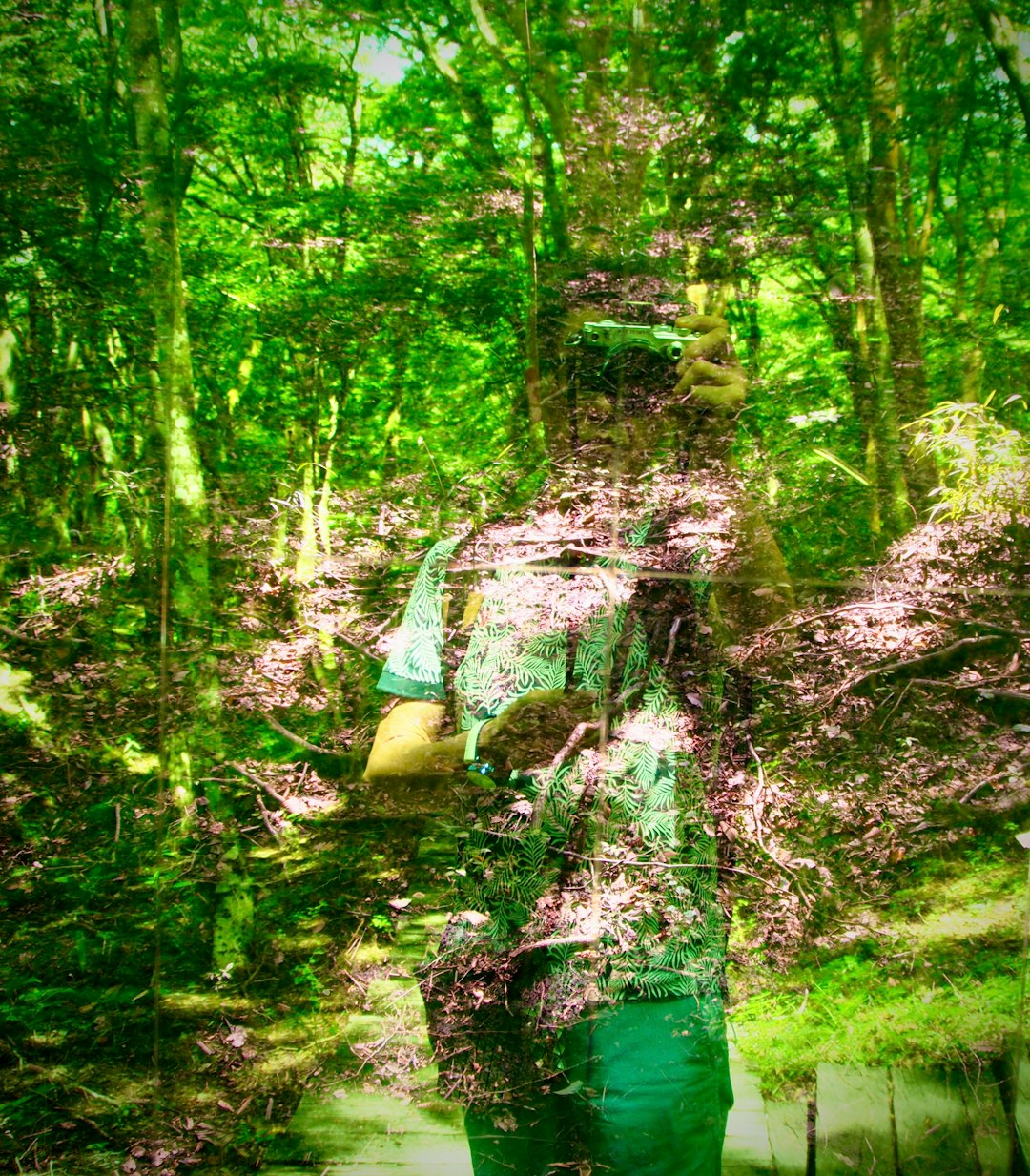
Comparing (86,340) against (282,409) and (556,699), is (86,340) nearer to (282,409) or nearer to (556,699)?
(282,409)

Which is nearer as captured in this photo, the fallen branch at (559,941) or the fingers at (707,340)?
the fallen branch at (559,941)

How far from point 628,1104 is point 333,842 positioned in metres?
0.56

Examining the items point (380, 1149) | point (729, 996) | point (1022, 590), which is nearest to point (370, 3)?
point (1022, 590)

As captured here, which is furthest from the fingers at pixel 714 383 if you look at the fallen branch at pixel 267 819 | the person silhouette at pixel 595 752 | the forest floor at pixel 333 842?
the fallen branch at pixel 267 819

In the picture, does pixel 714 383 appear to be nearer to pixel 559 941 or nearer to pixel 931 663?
pixel 931 663

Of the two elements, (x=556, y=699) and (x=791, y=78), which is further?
(x=791, y=78)

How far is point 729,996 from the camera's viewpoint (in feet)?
3.52

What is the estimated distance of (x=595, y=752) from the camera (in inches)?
44.5

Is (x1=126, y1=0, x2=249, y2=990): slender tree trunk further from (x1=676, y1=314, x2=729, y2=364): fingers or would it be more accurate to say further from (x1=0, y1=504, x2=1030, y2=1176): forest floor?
(x1=676, y1=314, x2=729, y2=364): fingers

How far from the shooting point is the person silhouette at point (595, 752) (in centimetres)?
107

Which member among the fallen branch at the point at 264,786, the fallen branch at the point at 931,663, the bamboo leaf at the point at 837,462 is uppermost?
the bamboo leaf at the point at 837,462

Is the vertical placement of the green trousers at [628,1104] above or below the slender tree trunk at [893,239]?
below

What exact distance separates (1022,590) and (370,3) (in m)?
1.37

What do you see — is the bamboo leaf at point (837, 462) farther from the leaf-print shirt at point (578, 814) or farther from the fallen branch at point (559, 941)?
the fallen branch at point (559, 941)
